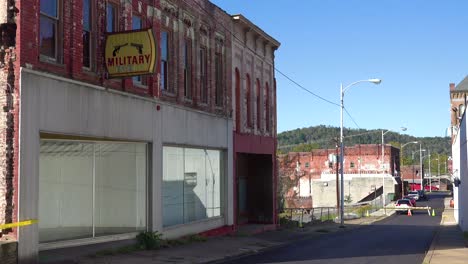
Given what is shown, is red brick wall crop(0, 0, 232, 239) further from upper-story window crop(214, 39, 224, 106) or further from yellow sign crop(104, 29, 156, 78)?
upper-story window crop(214, 39, 224, 106)

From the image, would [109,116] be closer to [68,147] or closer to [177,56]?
[68,147]

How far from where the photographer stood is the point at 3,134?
1337cm

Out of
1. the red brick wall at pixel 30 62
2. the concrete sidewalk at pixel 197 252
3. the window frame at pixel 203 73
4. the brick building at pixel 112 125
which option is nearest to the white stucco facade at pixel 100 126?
the brick building at pixel 112 125

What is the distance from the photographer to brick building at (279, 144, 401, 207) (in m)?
90.6

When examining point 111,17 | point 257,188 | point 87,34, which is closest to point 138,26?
point 111,17

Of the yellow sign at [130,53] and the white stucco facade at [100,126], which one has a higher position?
the yellow sign at [130,53]

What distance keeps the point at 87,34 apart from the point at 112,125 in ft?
8.98

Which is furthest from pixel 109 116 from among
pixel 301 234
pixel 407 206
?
pixel 407 206

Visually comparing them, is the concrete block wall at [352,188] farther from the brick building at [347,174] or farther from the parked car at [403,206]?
the parked car at [403,206]

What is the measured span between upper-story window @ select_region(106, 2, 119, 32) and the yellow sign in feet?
3.28

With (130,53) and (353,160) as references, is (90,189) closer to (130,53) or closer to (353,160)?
(130,53)

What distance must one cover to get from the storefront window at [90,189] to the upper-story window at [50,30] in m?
2.36

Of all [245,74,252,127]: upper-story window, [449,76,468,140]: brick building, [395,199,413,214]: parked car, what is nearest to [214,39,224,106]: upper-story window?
[245,74,252,127]: upper-story window

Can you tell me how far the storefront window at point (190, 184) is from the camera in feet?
68.6
